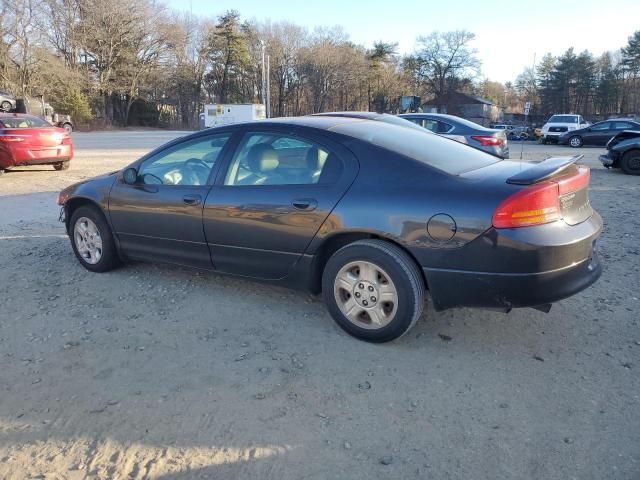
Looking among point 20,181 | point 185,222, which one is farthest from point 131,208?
point 20,181

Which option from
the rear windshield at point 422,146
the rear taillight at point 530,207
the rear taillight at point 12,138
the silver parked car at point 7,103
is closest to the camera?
the rear taillight at point 530,207

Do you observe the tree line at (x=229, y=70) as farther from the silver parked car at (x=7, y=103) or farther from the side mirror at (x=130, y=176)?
the side mirror at (x=130, y=176)

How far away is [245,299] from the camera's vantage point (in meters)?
4.33

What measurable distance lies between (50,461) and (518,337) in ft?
9.50

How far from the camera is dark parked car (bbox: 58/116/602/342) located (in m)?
3.09

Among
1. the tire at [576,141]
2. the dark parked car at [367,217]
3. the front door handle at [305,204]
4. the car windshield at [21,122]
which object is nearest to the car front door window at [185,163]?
the dark parked car at [367,217]

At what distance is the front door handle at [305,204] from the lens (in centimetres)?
359

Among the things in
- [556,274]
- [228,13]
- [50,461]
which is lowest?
[50,461]

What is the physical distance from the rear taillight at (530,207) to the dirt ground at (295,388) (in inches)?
35.7

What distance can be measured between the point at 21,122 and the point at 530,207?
480 inches

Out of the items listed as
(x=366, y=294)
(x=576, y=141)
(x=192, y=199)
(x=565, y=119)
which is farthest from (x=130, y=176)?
(x=565, y=119)

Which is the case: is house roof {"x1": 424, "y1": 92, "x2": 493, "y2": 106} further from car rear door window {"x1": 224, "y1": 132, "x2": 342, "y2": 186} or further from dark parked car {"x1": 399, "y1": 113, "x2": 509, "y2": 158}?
car rear door window {"x1": 224, "y1": 132, "x2": 342, "y2": 186}

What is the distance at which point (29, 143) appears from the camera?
38.1 feet

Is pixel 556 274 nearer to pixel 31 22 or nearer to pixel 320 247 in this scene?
pixel 320 247
